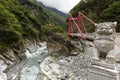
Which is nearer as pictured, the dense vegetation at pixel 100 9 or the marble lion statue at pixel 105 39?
the marble lion statue at pixel 105 39

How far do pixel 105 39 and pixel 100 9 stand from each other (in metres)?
18.7

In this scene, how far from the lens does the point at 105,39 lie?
3195mm

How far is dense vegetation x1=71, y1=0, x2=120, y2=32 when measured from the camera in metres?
14.3

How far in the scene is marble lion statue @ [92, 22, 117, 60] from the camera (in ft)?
10.1

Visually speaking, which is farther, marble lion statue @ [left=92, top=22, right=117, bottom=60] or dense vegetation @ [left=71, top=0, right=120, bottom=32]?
dense vegetation @ [left=71, top=0, right=120, bottom=32]

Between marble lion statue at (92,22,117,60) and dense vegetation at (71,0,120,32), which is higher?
dense vegetation at (71,0,120,32)

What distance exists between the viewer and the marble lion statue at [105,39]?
122 inches

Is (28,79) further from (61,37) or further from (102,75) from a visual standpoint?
(61,37)

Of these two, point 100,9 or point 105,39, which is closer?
point 105,39

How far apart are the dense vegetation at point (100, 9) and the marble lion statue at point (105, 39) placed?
10.4m

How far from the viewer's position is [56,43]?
20.7 metres

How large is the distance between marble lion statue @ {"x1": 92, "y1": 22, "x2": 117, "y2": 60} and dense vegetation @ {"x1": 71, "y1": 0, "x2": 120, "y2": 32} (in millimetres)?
10420

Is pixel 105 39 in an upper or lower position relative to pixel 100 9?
lower

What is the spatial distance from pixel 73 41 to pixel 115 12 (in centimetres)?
700
